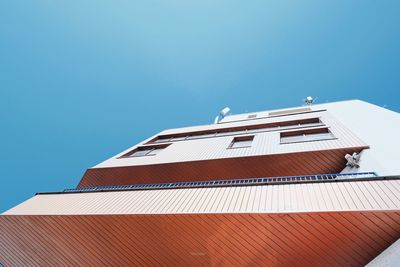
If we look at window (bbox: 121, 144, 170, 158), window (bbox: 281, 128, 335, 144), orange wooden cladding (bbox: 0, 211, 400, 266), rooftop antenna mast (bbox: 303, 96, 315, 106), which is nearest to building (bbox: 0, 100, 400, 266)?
orange wooden cladding (bbox: 0, 211, 400, 266)

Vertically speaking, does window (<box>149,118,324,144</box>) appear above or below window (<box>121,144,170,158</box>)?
below

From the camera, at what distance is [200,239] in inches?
217

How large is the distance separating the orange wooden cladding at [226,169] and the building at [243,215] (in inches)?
1.8

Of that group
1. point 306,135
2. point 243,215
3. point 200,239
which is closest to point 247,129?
point 306,135

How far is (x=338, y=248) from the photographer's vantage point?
15.5 ft

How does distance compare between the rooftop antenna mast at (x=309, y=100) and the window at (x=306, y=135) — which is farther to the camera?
the rooftop antenna mast at (x=309, y=100)

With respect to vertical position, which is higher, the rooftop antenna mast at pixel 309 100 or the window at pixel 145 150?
the window at pixel 145 150

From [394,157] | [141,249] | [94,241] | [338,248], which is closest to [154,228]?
[141,249]

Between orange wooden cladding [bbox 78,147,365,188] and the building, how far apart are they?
5 centimetres

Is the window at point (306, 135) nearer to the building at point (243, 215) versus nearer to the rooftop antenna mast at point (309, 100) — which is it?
the building at point (243, 215)

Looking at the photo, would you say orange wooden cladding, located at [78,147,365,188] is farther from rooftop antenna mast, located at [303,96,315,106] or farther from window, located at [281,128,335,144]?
rooftop antenna mast, located at [303,96,315,106]

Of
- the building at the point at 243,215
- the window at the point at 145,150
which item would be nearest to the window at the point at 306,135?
the building at the point at 243,215

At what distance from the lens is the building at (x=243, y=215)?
4590 millimetres

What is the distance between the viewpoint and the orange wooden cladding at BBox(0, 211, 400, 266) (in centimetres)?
452
